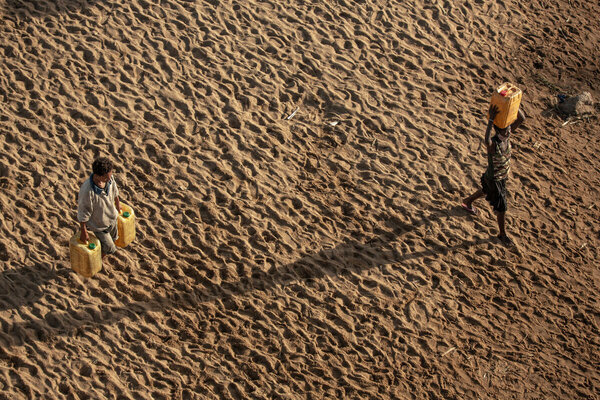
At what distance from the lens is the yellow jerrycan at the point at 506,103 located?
25.0 ft

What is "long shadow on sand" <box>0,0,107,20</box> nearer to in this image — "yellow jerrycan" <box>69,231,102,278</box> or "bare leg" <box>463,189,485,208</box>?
"yellow jerrycan" <box>69,231,102,278</box>

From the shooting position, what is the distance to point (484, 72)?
1026 cm

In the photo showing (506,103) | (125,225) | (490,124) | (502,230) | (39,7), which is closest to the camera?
(125,225)

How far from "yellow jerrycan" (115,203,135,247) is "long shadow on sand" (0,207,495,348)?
2.22 ft

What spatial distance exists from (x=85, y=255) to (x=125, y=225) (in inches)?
21.0

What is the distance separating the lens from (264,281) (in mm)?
7641

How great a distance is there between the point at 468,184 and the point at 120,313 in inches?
174

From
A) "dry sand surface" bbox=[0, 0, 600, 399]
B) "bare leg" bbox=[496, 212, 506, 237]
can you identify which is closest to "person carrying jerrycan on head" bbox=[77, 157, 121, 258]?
"dry sand surface" bbox=[0, 0, 600, 399]

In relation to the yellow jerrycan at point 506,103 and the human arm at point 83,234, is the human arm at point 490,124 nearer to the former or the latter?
the yellow jerrycan at point 506,103

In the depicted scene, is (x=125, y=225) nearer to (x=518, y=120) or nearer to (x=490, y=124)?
(x=490, y=124)

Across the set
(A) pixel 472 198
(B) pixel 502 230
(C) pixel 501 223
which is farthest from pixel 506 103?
(B) pixel 502 230

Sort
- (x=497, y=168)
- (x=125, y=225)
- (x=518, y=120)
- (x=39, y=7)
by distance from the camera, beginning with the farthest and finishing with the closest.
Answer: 1. (x=39, y=7)
2. (x=518, y=120)
3. (x=497, y=168)
4. (x=125, y=225)

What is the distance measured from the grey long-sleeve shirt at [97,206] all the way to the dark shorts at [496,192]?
4.02 meters

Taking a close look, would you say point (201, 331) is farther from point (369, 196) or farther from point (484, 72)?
point (484, 72)
